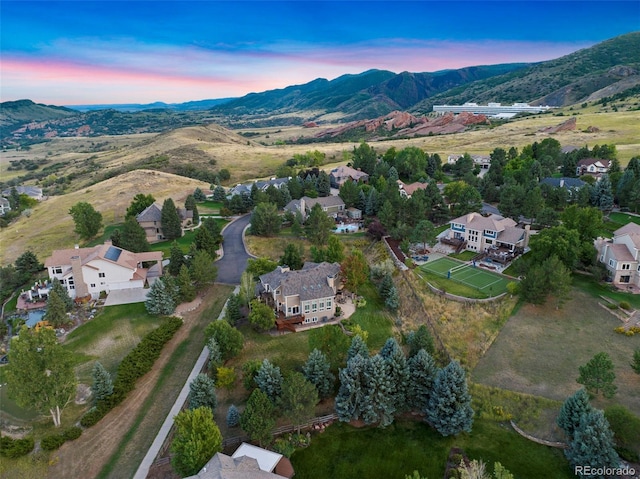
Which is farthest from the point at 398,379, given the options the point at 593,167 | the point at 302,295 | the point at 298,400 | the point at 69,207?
the point at 69,207

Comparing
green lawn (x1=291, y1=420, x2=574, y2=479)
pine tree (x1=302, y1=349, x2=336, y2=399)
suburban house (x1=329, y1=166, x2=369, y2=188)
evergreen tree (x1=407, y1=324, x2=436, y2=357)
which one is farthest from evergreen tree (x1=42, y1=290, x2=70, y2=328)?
suburban house (x1=329, y1=166, x2=369, y2=188)

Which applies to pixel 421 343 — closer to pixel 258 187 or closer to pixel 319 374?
pixel 319 374

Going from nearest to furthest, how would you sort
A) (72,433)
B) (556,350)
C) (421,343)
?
(72,433) → (421,343) → (556,350)

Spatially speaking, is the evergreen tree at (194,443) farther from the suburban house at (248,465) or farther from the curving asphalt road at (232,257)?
the curving asphalt road at (232,257)

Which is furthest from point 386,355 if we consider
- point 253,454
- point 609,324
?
point 609,324

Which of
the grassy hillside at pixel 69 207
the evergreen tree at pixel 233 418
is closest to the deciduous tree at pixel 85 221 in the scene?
the grassy hillside at pixel 69 207

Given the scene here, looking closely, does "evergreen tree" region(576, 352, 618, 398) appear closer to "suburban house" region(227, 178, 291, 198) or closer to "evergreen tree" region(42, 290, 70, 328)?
"evergreen tree" region(42, 290, 70, 328)

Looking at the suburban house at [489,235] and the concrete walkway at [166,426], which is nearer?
the concrete walkway at [166,426]
